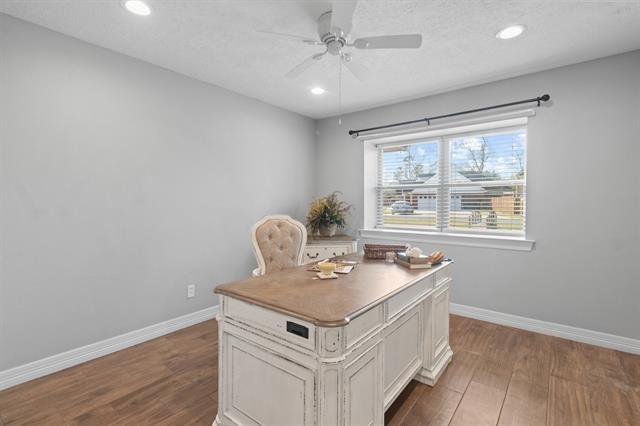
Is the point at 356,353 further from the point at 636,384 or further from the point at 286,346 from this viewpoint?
the point at 636,384

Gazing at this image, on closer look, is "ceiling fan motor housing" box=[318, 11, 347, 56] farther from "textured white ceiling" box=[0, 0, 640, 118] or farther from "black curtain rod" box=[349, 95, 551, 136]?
"black curtain rod" box=[349, 95, 551, 136]

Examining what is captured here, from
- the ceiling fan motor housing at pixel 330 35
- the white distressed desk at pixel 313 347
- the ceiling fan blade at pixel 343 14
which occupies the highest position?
the ceiling fan motor housing at pixel 330 35

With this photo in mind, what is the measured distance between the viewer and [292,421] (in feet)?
4.31

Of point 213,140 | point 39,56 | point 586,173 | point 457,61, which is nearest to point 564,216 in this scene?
point 586,173

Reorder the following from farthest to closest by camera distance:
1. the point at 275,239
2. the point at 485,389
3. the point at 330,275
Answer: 1. the point at 275,239
2. the point at 485,389
3. the point at 330,275

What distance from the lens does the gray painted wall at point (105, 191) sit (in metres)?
2.14

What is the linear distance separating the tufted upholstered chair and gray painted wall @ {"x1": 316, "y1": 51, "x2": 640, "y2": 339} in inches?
81.3

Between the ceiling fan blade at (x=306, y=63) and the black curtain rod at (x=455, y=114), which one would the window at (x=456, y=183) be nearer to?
the black curtain rod at (x=455, y=114)

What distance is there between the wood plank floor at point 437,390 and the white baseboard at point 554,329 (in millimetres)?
94

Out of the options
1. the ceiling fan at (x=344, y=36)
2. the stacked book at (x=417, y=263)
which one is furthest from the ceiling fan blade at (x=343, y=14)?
the stacked book at (x=417, y=263)

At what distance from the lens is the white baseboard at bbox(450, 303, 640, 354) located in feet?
8.52

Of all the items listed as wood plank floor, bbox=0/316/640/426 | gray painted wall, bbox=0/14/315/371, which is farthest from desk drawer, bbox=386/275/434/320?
gray painted wall, bbox=0/14/315/371

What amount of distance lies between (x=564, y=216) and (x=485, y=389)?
1844 millimetres

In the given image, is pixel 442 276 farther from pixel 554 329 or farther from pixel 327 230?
pixel 327 230
